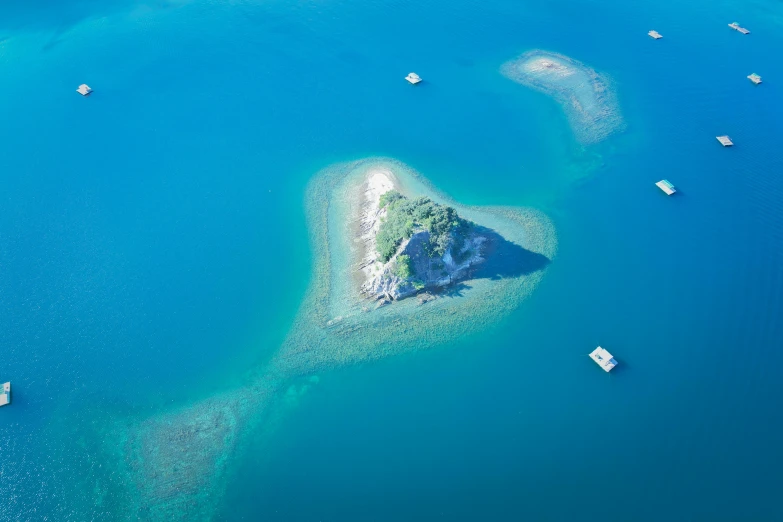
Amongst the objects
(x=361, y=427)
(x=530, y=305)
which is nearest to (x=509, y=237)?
(x=530, y=305)

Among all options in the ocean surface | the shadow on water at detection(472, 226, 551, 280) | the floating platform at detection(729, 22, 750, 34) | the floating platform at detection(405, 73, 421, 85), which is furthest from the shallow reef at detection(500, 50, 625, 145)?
the floating platform at detection(729, 22, 750, 34)

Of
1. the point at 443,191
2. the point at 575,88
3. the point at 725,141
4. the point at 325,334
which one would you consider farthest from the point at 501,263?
the point at 725,141

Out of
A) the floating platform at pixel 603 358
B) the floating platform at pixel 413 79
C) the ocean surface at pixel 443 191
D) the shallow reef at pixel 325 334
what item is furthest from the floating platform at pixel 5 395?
the floating platform at pixel 413 79

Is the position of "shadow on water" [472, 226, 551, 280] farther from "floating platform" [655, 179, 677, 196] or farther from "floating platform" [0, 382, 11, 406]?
"floating platform" [0, 382, 11, 406]

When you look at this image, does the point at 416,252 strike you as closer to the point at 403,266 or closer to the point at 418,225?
the point at 403,266

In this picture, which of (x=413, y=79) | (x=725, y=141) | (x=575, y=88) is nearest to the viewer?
(x=725, y=141)

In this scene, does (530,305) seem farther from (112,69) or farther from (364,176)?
(112,69)

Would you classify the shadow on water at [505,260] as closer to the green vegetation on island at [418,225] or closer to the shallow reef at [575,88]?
the green vegetation on island at [418,225]
